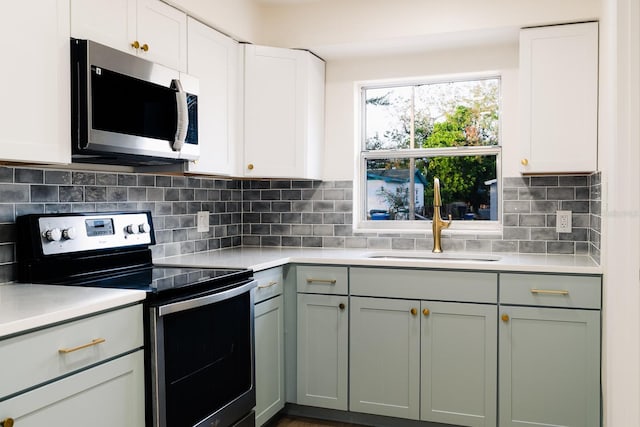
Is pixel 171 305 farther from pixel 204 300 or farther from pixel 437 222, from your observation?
pixel 437 222

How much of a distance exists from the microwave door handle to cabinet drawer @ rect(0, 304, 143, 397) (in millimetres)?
848

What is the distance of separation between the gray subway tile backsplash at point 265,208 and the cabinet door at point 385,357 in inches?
25.1

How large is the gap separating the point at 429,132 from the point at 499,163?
46 cm

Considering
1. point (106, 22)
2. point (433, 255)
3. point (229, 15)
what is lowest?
point (433, 255)

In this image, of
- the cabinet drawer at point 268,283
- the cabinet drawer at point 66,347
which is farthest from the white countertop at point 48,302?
the cabinet drawer at point 268,283

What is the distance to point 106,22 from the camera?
2.16m

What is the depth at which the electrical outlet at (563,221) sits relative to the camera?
3.11 meters

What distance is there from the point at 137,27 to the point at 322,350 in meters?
1.81

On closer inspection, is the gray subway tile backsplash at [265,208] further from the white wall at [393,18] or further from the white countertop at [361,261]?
the white wall at [393,18]

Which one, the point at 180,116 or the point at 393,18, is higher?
the point at 393,18

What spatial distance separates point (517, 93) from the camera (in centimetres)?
321

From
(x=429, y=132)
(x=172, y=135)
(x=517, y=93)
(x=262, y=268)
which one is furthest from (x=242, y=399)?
(x=517, y=93)

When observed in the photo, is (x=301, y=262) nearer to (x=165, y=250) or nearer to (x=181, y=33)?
(x=165, y=250)

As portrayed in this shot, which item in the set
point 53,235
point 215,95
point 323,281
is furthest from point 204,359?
point 215,95
